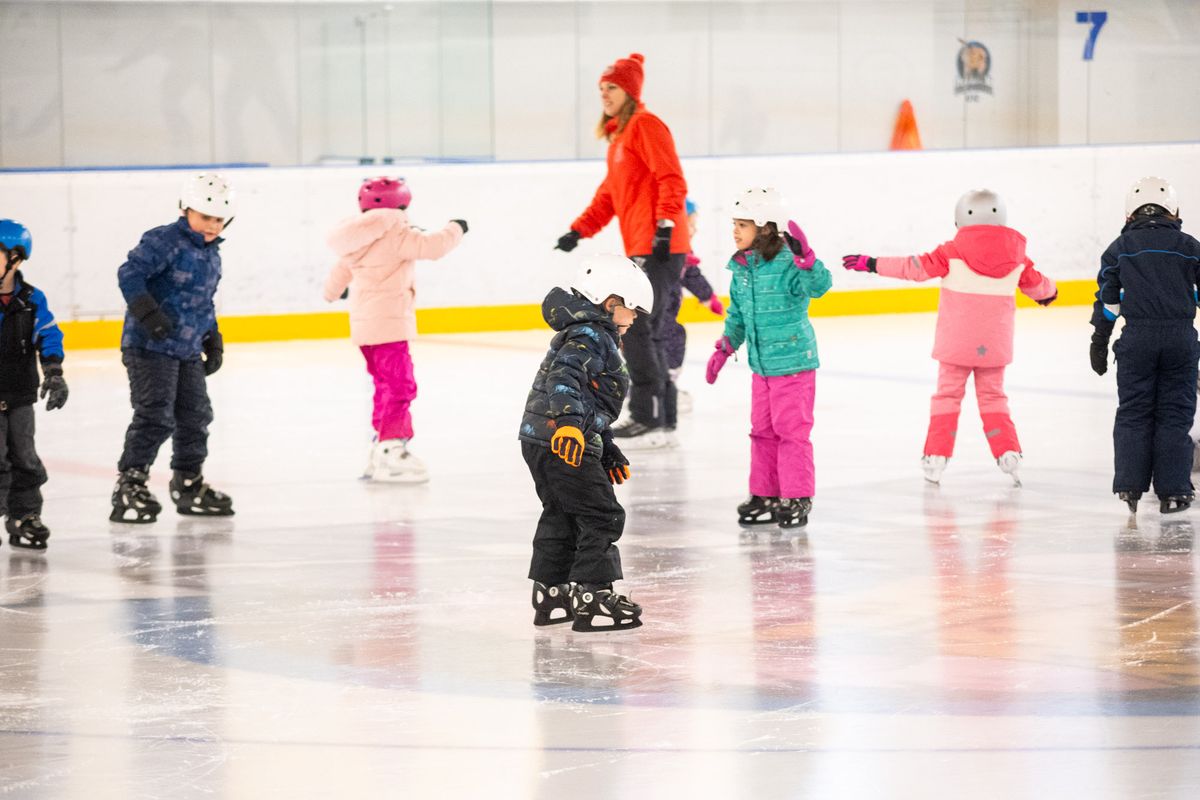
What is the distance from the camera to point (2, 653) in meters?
5.04

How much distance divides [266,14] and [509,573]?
36.0ft

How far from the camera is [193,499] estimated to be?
7.32 m

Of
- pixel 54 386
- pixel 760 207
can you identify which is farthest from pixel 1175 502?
pixel 54 386

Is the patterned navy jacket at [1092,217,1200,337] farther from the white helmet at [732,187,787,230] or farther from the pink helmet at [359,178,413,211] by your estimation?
the pink helmet at [359,178,413,211]

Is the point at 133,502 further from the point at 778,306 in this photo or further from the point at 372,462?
the point at 778,306

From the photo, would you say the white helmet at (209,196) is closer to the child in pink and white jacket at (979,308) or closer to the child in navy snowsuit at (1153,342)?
the child in pink and white jacket at (979,308)

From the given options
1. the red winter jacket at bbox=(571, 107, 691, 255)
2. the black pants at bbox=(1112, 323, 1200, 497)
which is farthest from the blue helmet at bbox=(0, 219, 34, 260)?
the black pants at bbox=(1112, 323, 1200, 497)

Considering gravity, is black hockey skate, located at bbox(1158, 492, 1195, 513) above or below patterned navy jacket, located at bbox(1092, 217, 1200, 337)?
below

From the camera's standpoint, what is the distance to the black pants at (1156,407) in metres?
6.79

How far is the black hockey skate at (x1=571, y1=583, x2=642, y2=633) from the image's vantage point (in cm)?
522

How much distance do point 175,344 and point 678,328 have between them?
3590 mm

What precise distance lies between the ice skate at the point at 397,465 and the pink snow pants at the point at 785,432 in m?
1.79

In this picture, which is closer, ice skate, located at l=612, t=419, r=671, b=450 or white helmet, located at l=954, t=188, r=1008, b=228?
white helmet, located at l=954, t=188, r=1008, b=228

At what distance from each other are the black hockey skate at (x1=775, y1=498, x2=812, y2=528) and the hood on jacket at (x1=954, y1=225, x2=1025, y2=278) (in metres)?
1.51
